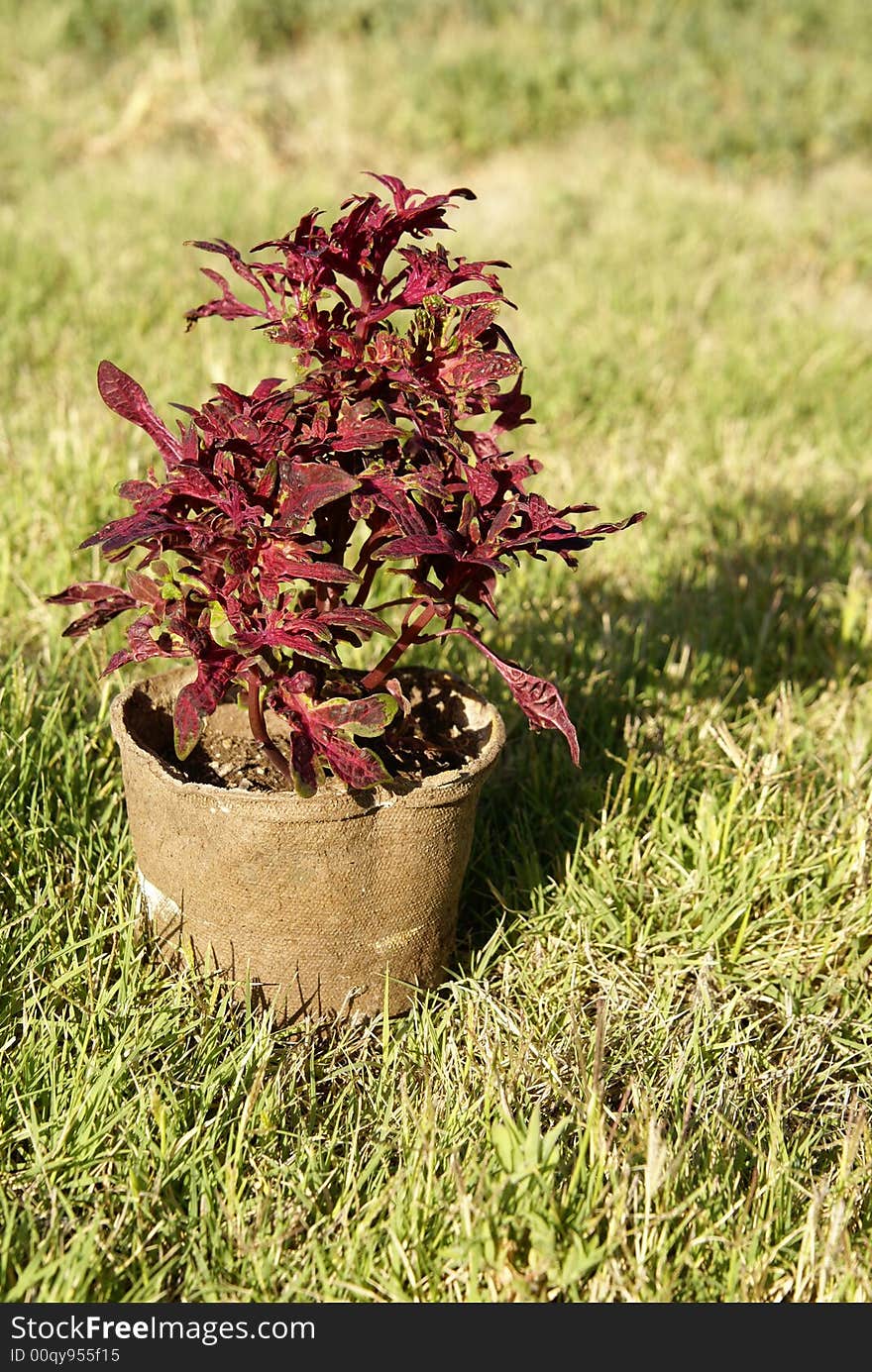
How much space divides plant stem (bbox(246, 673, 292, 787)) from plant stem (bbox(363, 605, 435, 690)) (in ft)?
0.53

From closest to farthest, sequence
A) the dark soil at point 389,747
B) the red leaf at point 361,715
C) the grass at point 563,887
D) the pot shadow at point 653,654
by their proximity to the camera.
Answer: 1. the grass at point 563,887
2. the red leaf at point 361,715
3. the dark soil at point 389,747
4. the pot shadow at point 653,654

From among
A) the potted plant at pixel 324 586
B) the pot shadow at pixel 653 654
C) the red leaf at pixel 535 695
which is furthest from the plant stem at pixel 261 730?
the pot shadow at pixel 653 654

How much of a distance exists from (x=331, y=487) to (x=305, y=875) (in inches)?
21.3

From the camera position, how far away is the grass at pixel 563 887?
1.58 meters

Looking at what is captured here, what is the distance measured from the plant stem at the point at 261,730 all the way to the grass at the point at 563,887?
33 cm

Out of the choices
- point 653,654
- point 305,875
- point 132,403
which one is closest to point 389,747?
point 305,875

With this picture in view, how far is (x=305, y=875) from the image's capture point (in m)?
1.80

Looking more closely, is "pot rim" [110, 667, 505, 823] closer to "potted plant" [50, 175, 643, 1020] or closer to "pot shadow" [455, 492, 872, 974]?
"potted plant" [50, 175, 643, 1020]

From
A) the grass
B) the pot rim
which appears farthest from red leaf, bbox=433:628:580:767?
the grass

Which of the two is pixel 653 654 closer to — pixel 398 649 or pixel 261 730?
pixel 398 649

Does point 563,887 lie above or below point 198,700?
below

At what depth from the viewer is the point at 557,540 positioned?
176cm

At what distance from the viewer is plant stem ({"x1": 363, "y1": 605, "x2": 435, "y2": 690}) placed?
1883 mm

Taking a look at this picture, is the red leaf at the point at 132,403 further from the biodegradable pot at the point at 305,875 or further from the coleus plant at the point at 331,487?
the biodegradable pot at the point at 305,875
